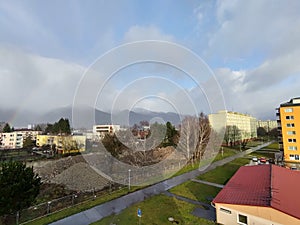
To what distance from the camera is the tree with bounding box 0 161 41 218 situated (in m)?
9.26

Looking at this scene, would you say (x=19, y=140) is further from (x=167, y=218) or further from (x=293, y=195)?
(x=293, y=195)

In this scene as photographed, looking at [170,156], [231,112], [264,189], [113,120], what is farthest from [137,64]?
[231,112]

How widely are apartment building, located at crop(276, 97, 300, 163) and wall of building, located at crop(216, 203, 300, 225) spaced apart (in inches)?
913

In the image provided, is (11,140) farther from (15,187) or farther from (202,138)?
(15,187)

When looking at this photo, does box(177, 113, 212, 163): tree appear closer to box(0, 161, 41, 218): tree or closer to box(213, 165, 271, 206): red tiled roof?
box(213, 165, 271, 206): red tiled roof

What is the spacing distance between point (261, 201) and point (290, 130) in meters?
24.1

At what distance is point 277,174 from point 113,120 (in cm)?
1261

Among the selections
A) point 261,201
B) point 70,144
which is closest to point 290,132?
point 261,201

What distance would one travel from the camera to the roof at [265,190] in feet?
27.5

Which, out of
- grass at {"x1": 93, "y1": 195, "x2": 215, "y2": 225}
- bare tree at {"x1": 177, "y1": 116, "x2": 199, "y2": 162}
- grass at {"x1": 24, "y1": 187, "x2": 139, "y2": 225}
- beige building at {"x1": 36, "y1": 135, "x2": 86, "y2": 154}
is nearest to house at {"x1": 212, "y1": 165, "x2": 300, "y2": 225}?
grass at {"x1": 93, "y1": 195, "x2": 215, "y2": 225}

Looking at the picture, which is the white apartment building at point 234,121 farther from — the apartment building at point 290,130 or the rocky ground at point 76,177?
the rocky ground at point 76,177

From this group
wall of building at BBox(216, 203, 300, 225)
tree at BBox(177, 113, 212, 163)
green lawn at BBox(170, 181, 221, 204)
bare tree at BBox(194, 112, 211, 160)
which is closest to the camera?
wall of building at BBox(216, 203, 300, 225)

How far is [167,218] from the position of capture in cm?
→ 1009

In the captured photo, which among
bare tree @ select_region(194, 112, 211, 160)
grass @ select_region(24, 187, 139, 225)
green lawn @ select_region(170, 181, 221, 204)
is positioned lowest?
grass @ select_region(24, 187, 139, 225)
